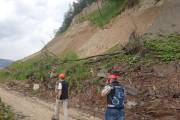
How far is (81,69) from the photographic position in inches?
1188

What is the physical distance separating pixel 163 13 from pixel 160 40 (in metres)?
3.83

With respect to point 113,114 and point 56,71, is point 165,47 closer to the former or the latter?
point 56,71

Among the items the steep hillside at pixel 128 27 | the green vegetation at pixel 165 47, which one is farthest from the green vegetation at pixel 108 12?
the green vegetation at pixel 165 47

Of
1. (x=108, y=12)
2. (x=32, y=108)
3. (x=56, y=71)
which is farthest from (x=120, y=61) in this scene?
(x=108, y=12)

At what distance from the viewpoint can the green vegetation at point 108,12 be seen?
39.4 meters

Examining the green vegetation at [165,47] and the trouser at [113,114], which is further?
the green vegetation at [165,47]

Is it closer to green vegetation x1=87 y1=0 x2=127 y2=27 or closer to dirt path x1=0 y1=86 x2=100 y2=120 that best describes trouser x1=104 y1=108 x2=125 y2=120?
dirt path x1=0 y1=86 x2=100 y2=120

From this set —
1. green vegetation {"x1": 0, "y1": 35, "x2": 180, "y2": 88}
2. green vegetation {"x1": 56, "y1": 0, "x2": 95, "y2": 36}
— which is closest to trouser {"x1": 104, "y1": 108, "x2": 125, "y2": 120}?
green vegetation {"x1": 0, "y1": 35, "x2": 180, "y2": 88}

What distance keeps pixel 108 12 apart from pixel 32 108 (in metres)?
19.5

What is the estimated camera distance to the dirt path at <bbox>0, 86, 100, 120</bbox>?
836 inches

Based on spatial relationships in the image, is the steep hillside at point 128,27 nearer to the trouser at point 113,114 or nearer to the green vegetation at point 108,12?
the green vegetation at point 108,12

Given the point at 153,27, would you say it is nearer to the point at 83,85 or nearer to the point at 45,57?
the point at 83,85

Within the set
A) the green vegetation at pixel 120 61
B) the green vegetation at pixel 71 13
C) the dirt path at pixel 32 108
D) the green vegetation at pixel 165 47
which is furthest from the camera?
the green vegetation at pixel 71 13

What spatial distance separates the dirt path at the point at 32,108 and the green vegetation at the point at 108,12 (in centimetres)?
1285
